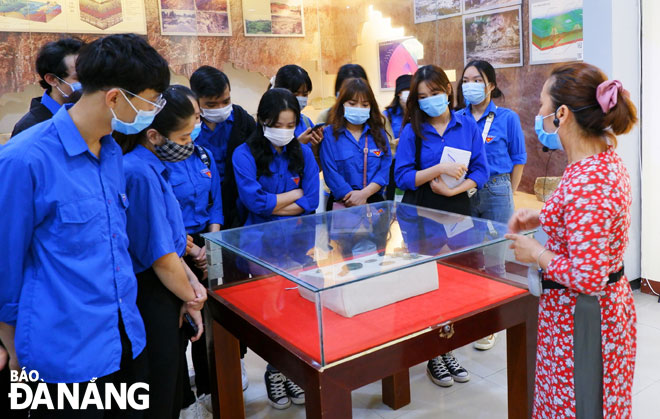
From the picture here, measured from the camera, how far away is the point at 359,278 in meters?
1.76

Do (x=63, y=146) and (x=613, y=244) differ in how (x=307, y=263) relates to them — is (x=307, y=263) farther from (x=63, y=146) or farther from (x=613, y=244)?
(x=613, y=244)

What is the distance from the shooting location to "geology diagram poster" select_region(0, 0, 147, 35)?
461 cm

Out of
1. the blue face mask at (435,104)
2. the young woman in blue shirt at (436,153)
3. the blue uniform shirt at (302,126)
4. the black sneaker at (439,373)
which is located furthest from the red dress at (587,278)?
the blue uniform shirt at (302,126)

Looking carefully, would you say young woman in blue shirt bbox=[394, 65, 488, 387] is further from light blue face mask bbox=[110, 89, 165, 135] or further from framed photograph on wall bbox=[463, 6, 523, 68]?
framed photograph on wall bbox=[463, 6, 523, 68]

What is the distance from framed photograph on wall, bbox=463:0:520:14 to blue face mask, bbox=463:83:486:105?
1.75m

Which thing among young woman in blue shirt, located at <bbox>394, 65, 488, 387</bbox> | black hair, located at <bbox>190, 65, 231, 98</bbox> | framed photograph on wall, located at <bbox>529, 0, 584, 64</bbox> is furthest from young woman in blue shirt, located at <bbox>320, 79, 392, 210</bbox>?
framed photograph on wall, located at <bbox>529, 0, 584, 64</bbox>

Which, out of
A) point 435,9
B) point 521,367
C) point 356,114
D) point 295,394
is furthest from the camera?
point 435,9

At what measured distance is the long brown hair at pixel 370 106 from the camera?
333cm

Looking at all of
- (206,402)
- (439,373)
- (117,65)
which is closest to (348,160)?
(439,373)

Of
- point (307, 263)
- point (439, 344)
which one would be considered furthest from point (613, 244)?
point (307, 263)

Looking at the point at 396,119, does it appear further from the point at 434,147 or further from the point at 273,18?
the point at 273,18

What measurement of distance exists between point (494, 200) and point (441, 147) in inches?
23.7

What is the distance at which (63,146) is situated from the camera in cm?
153

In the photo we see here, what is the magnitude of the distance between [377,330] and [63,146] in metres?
1.08
